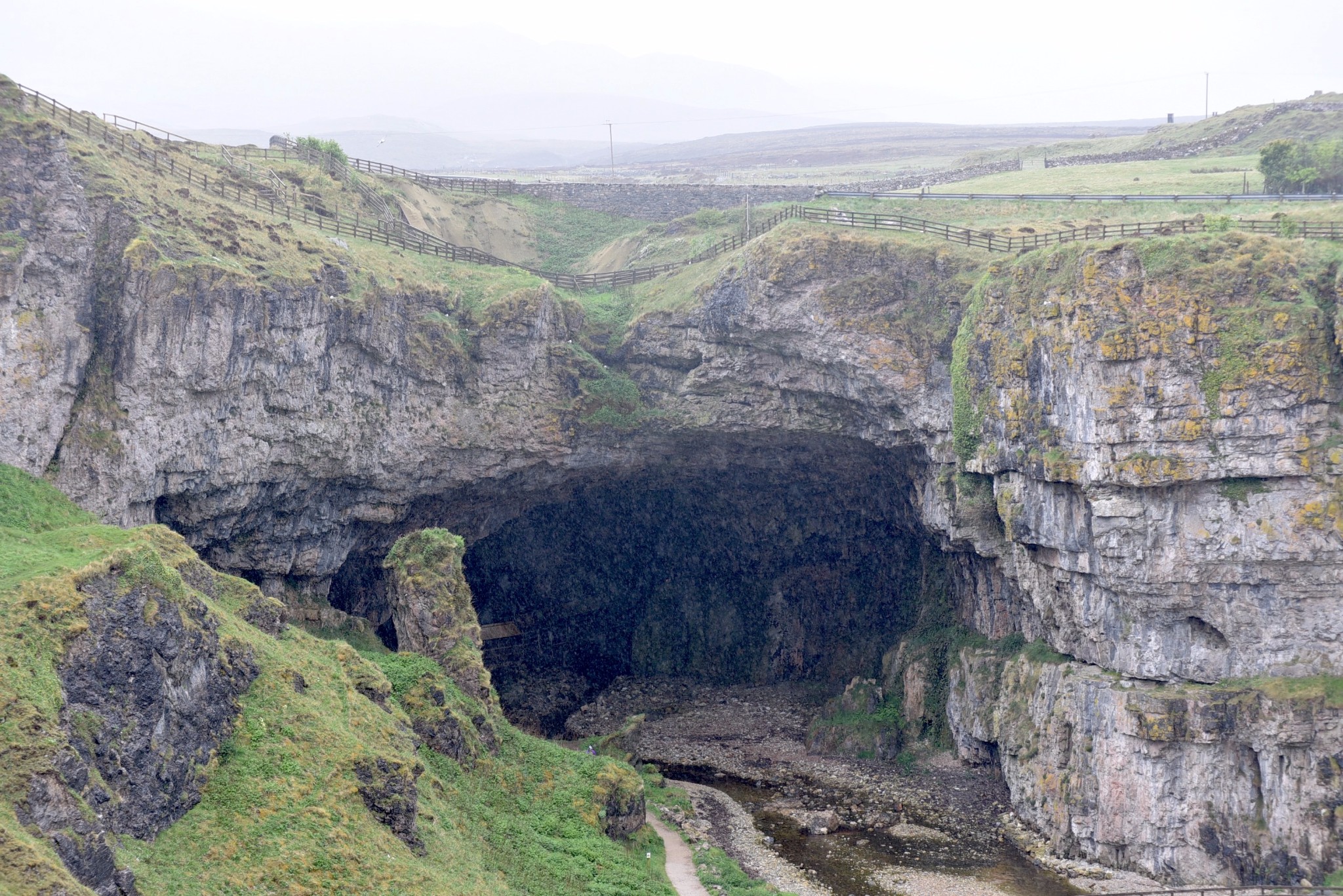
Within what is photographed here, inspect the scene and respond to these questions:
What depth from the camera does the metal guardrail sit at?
48.2m

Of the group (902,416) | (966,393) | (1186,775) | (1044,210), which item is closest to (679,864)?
(1186,775)

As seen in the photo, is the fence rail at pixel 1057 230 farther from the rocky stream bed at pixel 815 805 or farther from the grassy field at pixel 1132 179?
the rocky stream bed at pixel 815 805

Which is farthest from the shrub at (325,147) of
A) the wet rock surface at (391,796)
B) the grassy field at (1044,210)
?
the wet rock surface at (391,796)

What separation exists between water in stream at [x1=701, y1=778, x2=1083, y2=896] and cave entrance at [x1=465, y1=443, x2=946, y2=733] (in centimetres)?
1353

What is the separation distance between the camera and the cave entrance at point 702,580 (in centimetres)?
5588

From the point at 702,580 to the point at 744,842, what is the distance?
20380 mm

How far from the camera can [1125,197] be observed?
5119cm

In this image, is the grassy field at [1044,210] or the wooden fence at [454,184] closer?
the grassy field at [1044,210]

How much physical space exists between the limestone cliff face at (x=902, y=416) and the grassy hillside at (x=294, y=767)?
5956mm

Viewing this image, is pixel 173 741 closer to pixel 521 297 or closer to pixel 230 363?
pixel 230 363

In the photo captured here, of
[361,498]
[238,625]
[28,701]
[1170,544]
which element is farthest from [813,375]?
[28,701]

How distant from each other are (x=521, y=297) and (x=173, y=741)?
83.0 ft

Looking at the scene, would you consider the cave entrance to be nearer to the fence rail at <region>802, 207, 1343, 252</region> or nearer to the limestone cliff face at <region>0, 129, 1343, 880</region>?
the limestone cliff face at <region>0, 129, 1343, 880</region>

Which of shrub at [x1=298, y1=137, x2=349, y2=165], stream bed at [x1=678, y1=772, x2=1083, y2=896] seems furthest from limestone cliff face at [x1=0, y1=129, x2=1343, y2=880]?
shrub at [x1=298, y1=137, x2=349, y2=165]
